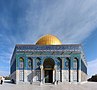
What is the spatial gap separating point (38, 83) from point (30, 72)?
2134 mm

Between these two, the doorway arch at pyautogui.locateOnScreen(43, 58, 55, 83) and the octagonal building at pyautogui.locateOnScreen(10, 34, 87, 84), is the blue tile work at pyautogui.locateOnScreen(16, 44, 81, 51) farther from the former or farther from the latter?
the doorway arch at pyautogui.locateOnScreen(43, 58, 55, 83)

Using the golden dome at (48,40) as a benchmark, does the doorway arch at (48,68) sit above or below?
below

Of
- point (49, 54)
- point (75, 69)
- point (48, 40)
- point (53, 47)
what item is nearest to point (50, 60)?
point (49, 54)

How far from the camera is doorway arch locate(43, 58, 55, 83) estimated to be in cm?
2769

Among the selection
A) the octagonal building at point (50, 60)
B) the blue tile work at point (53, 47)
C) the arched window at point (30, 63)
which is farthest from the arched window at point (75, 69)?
the arched window at point (30, 63)

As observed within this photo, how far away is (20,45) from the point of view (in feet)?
91.2

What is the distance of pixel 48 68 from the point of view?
91.4ft

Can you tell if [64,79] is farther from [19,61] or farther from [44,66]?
[19,61]

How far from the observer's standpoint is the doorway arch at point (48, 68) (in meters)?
27.7

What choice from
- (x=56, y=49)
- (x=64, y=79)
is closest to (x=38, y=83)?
(x=64, y=79)

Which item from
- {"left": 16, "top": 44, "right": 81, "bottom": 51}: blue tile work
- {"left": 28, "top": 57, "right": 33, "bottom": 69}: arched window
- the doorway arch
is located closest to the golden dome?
{"left": 16, "top": 44, "right": 81, "bottom": 51}: blue tile work

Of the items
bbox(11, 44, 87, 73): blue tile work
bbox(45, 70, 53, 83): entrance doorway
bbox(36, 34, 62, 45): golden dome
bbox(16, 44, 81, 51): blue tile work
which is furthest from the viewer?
bbox(36, 34, 62, 45): golden dome

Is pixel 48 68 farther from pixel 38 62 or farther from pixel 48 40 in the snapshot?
pixel 48 40

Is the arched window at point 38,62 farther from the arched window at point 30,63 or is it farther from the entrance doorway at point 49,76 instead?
the entrance doorway at point 49,76
